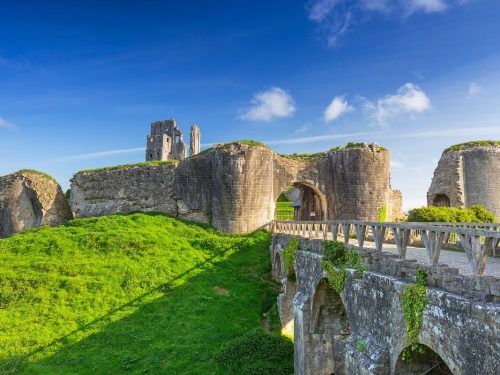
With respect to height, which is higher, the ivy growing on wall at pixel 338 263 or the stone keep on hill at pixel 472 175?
the stone keep on hill at pixel 472 175

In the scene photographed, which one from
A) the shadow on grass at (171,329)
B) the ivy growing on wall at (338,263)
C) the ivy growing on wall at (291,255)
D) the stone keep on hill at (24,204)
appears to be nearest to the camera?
the ivy growing on wall at (338,263)

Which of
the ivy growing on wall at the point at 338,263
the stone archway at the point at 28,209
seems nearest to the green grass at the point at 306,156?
the ivy growing on wall at the point at 338,263

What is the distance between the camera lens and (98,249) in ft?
78.7

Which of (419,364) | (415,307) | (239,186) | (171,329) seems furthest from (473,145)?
(415,307)

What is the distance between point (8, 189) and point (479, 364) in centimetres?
3655

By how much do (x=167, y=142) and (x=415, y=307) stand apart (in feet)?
199

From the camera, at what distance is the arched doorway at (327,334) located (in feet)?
40.9

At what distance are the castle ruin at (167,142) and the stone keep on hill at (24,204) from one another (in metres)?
29.8

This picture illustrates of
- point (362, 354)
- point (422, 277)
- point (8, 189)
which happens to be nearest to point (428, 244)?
point (422, 277)

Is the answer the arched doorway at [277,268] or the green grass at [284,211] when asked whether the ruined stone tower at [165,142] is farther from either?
the arched doorway at [277,268]

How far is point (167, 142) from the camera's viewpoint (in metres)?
64.1

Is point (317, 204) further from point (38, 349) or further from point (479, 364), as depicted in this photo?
point (479, 364)

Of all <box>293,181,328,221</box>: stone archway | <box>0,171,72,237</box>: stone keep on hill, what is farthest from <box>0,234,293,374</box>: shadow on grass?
<box>0,171,72,237</box>: stone keep on hill

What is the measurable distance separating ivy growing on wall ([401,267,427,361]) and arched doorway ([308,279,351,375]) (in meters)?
5.79
